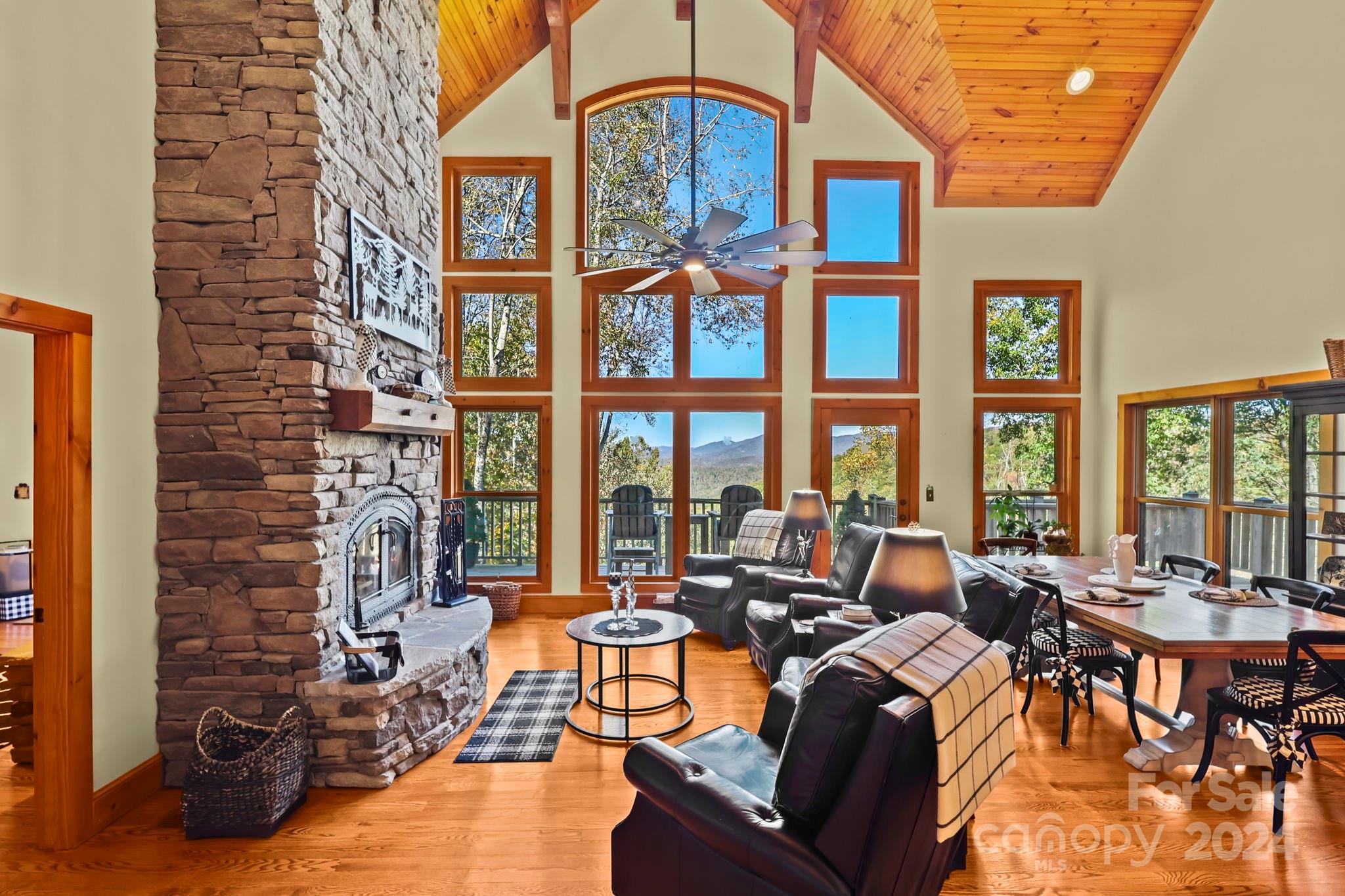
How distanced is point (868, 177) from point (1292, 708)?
5.25 metres

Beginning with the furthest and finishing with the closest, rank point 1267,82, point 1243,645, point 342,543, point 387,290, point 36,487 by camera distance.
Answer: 1. point 1267,82
2. point 387,290
3. point 342,543
4. point 1243,645
5. point 36,487

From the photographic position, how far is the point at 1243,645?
264 centimetres

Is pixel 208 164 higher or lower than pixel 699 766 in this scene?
higher

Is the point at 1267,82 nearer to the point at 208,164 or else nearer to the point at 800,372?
the point at 800,372

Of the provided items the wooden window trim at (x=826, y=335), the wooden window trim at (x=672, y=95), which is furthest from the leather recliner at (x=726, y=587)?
the wooden window trim at (x=672, y=95)

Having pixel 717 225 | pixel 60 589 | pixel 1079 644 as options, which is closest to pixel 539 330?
pixel 717 225

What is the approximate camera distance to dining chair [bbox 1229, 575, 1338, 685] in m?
2.95

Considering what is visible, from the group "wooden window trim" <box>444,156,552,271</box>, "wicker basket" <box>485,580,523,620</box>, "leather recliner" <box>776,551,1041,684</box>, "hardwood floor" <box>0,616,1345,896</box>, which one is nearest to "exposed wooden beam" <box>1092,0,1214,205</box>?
"leather recliner" <box>776,551,1041,684</box>

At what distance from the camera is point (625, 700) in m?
3.55

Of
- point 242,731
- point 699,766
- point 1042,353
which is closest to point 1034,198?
point 1042,353

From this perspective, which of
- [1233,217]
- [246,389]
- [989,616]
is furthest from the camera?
[1233,217]

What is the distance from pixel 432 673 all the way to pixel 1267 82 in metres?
6.57

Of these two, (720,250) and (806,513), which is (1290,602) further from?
(720,250)

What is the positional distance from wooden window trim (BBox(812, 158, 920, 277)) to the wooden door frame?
17.9 ft
